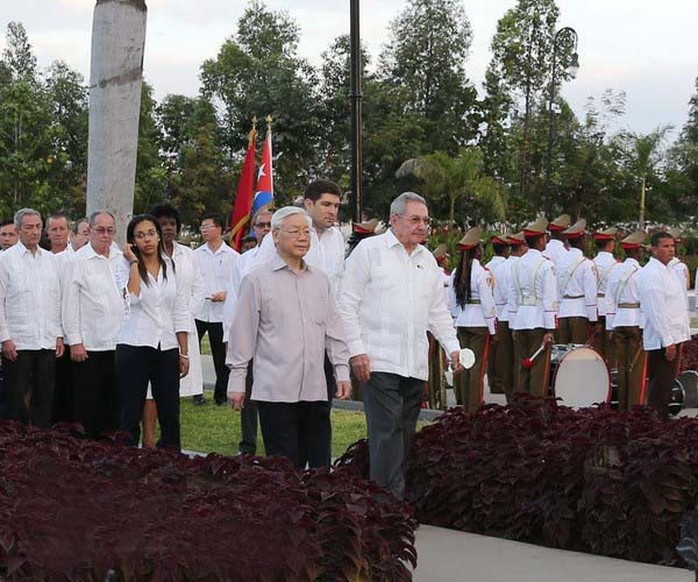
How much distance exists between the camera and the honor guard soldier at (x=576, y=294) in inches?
666

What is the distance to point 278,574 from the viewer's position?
5590 mm

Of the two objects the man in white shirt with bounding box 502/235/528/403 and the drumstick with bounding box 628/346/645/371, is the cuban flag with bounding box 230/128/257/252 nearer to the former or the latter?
the man in white shirt with bounding box 502/235/528/403

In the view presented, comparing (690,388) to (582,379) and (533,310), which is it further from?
(582,379)

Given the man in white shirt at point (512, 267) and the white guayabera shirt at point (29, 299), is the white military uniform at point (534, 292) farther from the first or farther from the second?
the white guayabera shirt at point (29, 299)

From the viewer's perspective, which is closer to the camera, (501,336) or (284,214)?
(284,214)

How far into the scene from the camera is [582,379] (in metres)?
12.7

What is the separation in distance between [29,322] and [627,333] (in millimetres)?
6815

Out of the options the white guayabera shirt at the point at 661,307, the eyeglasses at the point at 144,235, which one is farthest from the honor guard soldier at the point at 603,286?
the eyeglasses at the point at 144,235

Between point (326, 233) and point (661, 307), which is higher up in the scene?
point (326, 233)

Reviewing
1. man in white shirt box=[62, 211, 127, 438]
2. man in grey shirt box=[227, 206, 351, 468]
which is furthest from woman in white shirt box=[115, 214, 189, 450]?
man in grey shirt box=[227, 206, 351, 468]

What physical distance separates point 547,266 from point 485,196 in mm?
35641

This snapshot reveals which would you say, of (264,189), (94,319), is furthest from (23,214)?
(264,189)

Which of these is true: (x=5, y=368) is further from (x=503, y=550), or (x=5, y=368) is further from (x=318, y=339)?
(x=503, y=550)

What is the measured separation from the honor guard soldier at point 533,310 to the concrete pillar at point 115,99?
4653 millimetres
